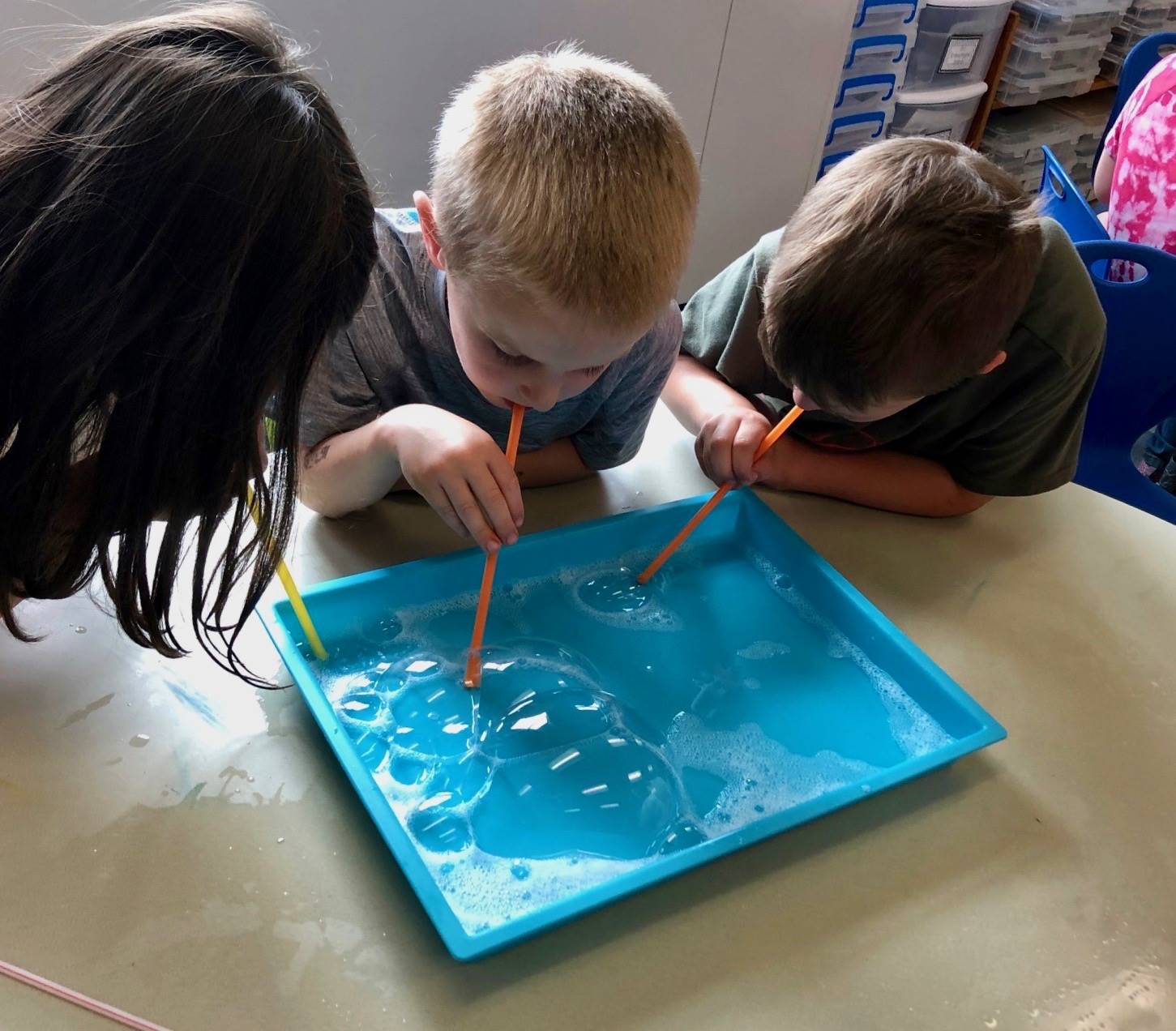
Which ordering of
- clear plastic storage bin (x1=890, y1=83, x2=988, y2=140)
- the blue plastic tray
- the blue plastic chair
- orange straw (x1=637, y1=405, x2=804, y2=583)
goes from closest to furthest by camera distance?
the blue plastic tray → orange straw (x1=637, y1=405, x2=804, y2=583) → the blue plastic chair → clear plastic storage bin (x1=890, y1=83, x2=988, y2=140)

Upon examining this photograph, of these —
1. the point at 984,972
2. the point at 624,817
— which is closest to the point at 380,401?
the point at 624,817

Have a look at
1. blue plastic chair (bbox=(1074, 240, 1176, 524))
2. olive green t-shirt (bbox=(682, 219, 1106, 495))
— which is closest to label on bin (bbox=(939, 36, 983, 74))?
blue plastic chair (bbox=(1074, 240, 1176, 524))

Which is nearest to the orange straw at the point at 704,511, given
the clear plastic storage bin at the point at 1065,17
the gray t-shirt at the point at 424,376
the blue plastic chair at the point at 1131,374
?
the gray t-shirt at the point at 424,376

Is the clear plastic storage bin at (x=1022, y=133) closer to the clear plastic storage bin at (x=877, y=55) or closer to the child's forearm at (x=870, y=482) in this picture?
the clear plastic storage bin at (x=877, y=55)

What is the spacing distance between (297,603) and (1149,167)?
1.42 m

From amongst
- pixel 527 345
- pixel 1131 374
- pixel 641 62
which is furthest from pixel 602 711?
pixel 641 62

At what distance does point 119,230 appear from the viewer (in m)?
0.48

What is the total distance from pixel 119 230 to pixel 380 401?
0.41m

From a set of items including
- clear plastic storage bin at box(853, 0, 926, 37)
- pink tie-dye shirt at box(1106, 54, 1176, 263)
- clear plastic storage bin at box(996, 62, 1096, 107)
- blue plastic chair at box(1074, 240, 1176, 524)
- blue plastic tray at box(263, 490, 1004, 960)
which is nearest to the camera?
blue plastic tray at box(263, 490, 1004, 960)

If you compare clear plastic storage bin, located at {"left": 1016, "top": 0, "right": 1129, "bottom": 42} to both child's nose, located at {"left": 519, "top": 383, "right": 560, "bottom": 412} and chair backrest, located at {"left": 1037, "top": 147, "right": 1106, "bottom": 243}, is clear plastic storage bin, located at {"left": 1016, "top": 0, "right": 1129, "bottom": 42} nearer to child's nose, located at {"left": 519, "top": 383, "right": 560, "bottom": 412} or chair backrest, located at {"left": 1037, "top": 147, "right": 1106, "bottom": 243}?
chair backrest, located at {"left": 1037, "top": 147, "right": 1106, "bottom": 243}

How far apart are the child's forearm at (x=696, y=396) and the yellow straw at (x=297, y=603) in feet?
1.39

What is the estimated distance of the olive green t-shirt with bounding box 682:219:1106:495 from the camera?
92cm

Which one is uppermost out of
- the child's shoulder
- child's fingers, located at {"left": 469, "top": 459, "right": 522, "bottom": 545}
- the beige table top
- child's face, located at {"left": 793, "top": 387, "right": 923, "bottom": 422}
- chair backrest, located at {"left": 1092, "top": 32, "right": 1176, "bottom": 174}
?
chair backrest, located at {"left": 1092, "top": 32, "right": 1176, "bottom": 174}

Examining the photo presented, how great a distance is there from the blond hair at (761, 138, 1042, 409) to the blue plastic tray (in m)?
0.17
